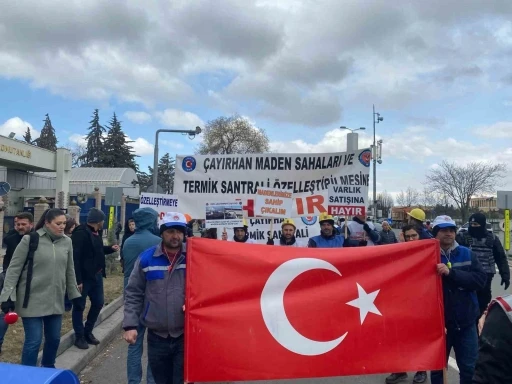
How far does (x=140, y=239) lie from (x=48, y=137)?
348 feet

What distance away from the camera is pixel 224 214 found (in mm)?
8281

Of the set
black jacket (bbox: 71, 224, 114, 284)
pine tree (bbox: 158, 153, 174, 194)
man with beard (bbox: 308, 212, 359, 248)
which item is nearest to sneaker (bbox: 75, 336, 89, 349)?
black jacket (bbox: 71, 224, 114, 284)

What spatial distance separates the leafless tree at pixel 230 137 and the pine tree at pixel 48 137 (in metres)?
53.3

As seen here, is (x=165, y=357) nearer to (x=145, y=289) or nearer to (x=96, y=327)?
(x=145, y=289)

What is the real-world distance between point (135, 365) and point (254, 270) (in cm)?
163

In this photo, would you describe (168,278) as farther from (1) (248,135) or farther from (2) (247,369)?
(1) (248,135)

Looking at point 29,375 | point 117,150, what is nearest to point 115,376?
point 29,375

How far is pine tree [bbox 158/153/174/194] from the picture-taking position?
267 feet

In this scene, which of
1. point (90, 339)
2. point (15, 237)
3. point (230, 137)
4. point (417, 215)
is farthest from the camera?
point (230, 137)

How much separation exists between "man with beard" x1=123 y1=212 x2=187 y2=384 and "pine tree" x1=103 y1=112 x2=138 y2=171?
7702 centimetres

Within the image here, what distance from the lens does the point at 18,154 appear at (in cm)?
2503

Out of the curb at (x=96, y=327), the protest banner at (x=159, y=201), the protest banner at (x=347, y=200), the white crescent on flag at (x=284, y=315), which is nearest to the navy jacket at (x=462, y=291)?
the white crescent on flag at (x=284, y=315)

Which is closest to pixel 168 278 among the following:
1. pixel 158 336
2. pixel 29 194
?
pixel 158 336

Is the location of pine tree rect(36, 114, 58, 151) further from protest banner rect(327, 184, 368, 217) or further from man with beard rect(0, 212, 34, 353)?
man with beard rect(0, 212, 34, 353)
